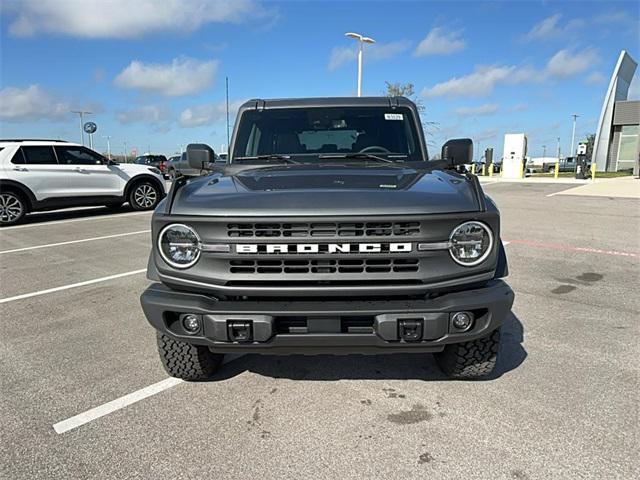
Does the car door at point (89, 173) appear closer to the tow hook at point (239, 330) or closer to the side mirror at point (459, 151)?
the side mirror at point (459, 151)

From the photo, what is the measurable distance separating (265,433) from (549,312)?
3.05 meters

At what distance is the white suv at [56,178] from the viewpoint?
10180 mm

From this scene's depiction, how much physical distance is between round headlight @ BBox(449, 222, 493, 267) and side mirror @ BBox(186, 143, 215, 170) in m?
2.32

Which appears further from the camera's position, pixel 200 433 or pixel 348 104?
pixel 348 104

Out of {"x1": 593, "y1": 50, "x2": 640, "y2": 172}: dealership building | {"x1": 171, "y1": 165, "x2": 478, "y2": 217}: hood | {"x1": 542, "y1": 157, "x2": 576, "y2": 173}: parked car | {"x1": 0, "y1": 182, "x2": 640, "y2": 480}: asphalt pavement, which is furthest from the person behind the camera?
{"x1": 542, "y1": 157, "x2": 576, "y2": 173}: parked car

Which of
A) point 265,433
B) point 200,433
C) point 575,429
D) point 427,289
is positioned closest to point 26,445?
point 200,433

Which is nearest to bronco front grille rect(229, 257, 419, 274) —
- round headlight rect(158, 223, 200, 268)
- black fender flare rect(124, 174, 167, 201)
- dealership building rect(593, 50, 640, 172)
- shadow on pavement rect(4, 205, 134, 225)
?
round headlight rect(158, 223, 200, 268)

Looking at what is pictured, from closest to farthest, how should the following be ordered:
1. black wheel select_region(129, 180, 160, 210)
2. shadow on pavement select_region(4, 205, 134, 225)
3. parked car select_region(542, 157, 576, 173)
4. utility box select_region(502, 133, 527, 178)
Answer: shadow on pavement select_region(4, 205, 134, 225) → black wheel select_region(129, 180, 160, 210) → utility box select_region(502, 133, 527, 178) → parked car select_region(542, 157, 576, 173)

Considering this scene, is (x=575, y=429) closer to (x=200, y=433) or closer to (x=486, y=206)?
(x=486, y=206)

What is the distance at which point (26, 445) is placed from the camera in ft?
7.83

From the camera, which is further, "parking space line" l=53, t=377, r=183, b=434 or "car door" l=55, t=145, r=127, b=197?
"car door" l=55, t=145, r=127, b=197

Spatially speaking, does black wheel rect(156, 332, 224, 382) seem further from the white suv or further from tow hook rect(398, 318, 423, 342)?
the white suv

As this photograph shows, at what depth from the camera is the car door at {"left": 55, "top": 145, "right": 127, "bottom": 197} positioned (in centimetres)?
1091

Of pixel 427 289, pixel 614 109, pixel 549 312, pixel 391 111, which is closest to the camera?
pixel 427 289
